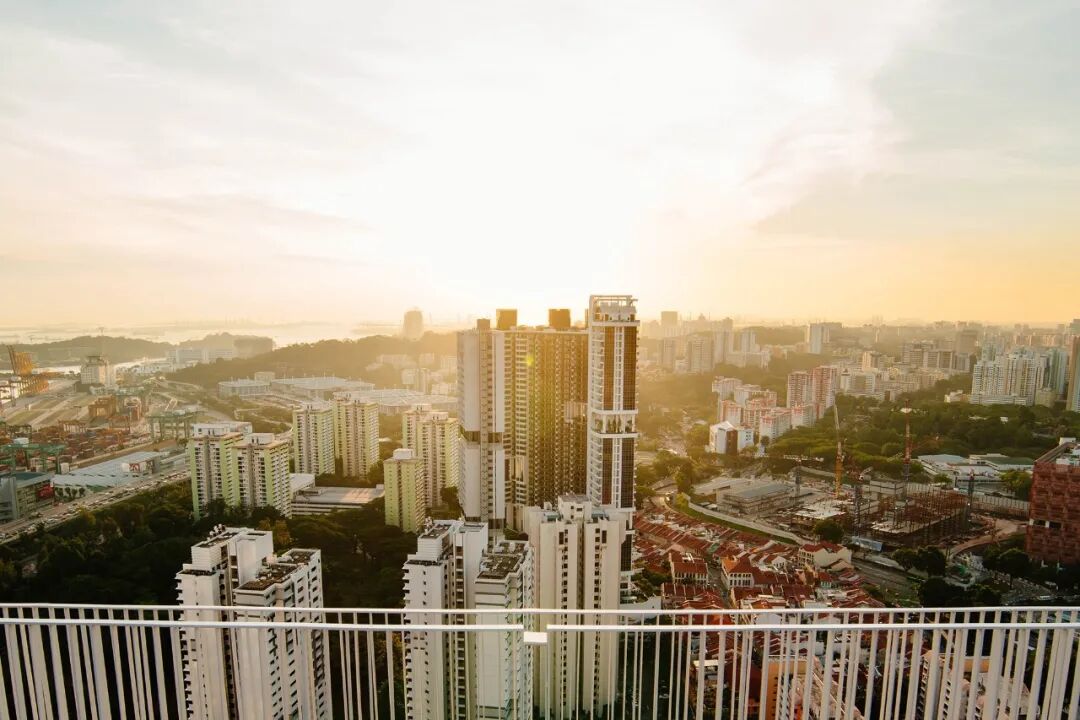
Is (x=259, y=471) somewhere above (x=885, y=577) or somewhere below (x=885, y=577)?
above

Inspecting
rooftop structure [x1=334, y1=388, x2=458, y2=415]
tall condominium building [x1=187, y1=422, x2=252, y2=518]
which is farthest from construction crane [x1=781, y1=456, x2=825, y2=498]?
tall condominium building [x1=187, y1=422, x2=252, y2=518]

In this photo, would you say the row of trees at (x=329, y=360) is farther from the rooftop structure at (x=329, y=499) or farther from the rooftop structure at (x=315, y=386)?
the rooftop structure at (x=329, y=499)

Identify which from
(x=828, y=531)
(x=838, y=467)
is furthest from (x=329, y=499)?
(x=838, y=467)

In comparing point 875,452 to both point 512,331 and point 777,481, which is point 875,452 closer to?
point 777,481

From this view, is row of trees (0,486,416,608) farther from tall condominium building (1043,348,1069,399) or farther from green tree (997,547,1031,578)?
tall condominium building (1043,348,1069,399)

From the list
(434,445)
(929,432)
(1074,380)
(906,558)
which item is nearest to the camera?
(906,558)

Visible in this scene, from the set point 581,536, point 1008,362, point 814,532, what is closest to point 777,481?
point 814,532

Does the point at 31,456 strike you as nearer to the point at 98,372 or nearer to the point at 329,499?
the point at 98,372
